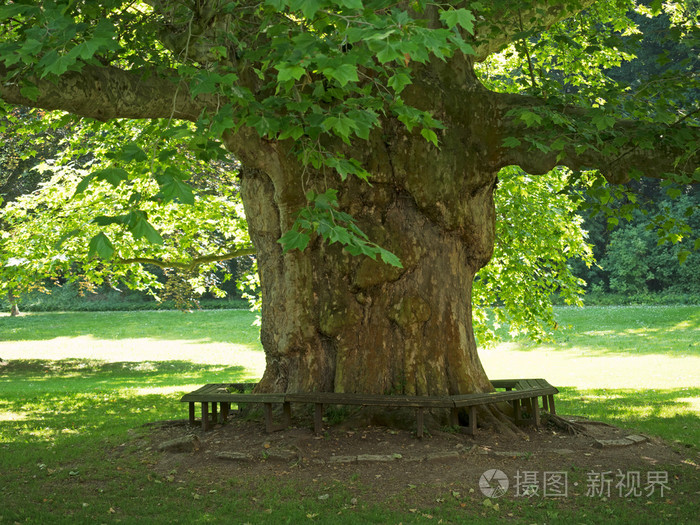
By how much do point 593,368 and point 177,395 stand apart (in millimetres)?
12279

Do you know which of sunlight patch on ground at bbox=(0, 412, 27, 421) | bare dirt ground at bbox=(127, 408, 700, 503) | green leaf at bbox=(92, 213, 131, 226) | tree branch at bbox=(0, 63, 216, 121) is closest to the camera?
green leaf at bbox=(92, 213, 131, 226)

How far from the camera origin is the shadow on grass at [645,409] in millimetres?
9180

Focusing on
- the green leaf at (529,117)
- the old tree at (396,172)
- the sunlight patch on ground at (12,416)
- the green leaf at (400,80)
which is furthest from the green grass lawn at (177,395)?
the green leaf at (529,117)

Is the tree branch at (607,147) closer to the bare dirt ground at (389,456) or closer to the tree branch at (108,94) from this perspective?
the bare dirt ground at (389,456)

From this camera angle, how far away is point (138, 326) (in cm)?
3775

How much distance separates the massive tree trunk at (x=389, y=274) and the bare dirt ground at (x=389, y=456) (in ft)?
2.08

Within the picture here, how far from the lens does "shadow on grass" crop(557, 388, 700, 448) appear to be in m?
9.18

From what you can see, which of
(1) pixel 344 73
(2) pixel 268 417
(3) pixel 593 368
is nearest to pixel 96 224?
(2) pixel 268 417

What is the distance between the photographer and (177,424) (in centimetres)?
904

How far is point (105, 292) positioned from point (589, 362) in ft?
111

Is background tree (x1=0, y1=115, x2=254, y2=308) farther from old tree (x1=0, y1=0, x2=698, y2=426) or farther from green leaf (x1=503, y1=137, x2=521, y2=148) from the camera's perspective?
green leaf (x1=503, y1=137, x2=521, y2=148)

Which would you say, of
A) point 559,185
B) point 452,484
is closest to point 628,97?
point 452,484

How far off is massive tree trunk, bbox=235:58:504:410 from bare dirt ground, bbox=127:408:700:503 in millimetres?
635

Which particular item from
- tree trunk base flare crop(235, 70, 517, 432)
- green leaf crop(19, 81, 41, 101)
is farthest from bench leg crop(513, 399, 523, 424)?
green leaf crop(19, 81, 41, 101)
